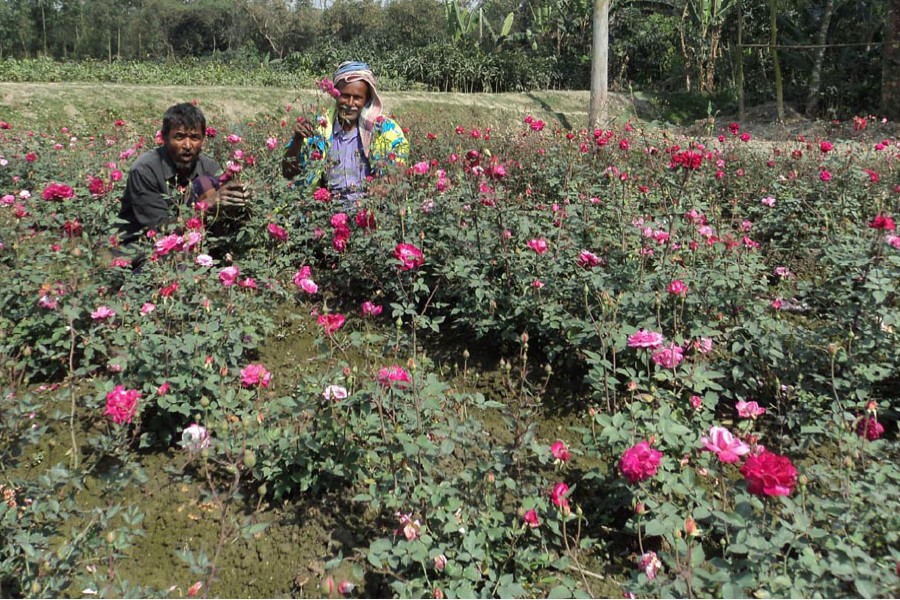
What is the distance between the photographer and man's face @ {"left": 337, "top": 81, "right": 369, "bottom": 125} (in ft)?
13.5

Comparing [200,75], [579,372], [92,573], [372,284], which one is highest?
[200,75]

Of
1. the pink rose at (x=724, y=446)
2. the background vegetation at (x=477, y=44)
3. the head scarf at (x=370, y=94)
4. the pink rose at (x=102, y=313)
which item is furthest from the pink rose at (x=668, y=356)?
the background vegetation at (x=477, y=44)

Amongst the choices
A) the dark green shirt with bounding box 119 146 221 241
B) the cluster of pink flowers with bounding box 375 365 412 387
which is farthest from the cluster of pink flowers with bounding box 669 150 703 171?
the dark green shirt with bounding box 119 146 221 241

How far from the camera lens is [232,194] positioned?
3.48m

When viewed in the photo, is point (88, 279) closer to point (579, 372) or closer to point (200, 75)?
point (579, 372)

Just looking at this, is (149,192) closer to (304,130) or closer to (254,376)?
(304,130)

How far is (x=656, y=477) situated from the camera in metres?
1.82

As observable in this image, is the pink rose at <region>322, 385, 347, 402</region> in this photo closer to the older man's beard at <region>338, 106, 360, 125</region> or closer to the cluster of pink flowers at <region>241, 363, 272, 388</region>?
the cluster of pink flowers at <region>241, 363, 272, 388</region>

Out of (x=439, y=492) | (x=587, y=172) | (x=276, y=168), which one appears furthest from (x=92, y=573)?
(x=587, y=172)

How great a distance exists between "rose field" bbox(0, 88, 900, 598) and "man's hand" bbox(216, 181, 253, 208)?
0.10 meters

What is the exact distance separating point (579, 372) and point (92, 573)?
6.32ft

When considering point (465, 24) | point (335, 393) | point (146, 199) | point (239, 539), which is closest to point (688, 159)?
point (335, 393)

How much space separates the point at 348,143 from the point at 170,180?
1119 millimetres

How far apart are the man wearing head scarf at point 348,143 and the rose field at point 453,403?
0.18 meters
